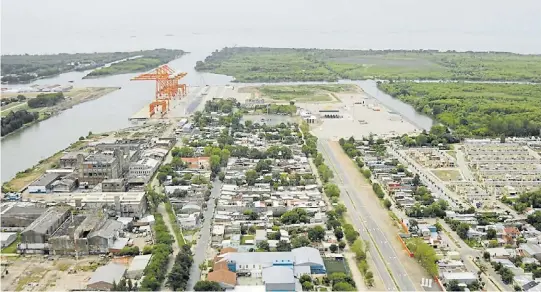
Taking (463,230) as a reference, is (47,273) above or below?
below

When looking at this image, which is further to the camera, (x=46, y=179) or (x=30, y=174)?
(x=30, y=174)

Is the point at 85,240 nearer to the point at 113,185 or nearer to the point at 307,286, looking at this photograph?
the point at 113,185

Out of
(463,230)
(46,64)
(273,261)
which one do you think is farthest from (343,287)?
(46,64)

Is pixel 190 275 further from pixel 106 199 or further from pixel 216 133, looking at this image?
pixel 216 133

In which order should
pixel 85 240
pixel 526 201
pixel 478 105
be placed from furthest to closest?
pixel 478 105, pixel 526 201, pixel 85 240

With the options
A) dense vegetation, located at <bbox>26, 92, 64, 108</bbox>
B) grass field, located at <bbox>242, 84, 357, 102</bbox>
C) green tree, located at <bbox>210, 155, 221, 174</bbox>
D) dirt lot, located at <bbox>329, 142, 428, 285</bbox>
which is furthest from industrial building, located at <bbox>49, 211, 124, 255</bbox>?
grass field, located at <bbox>242, 84, 357, 102</bbox>

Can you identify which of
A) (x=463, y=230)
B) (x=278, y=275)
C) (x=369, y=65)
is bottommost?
(x=278, y=275)

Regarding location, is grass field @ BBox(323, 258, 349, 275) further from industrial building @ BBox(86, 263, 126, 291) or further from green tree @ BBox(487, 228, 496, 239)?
industrial building @ BBox(86, 263, 126, 291)
